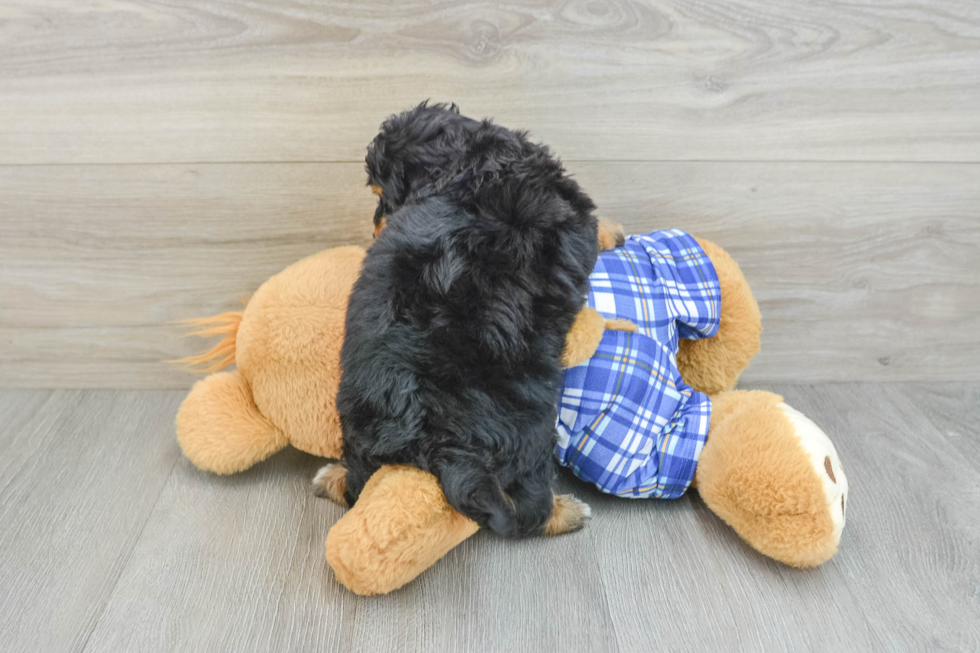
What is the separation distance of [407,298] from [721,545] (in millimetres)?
465

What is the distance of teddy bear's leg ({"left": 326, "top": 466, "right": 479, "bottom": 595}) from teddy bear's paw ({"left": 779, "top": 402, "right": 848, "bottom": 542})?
1.24 ft

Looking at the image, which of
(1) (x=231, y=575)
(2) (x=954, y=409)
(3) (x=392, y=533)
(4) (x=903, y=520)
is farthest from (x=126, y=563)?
(2) (x=954, y=409)

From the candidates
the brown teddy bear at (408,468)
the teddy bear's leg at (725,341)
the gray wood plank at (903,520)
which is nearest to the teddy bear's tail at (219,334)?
the brown teddy bear at (408,468)

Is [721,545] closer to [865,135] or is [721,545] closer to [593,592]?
[593,592]

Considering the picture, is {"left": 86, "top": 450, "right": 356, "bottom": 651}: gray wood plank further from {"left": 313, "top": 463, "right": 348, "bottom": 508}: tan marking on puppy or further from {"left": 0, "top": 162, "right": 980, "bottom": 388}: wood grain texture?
{"left": 0, "top": 162, "right": 980, "bottom": 388}: wood grain texture

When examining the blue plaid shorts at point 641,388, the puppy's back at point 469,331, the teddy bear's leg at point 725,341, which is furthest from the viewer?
the teddy bear's leg at point 725,341

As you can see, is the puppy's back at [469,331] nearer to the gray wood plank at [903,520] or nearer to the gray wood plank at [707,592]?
the gray wood plank at [707,592]

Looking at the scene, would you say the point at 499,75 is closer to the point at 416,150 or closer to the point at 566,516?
the point at 416,150

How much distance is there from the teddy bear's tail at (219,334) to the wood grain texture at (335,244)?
30 mm

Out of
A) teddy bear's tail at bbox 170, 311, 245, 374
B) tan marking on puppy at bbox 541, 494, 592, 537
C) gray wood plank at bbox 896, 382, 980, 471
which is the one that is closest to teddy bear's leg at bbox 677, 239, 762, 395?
tan marking on puppy at bbox 541, 494, 592, 537

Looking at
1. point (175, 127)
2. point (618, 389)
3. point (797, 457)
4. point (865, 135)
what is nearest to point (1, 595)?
point (175, 127)

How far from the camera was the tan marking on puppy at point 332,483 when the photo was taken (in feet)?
2.50

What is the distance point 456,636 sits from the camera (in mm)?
603

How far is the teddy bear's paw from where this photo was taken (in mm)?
634
